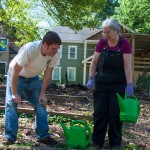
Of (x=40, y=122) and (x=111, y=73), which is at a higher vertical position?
(x=111, y=73)

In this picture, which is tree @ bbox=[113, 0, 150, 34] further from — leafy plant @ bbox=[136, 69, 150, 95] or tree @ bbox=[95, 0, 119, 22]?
leafy plant @ bbox=[136, 69, 150, 95]

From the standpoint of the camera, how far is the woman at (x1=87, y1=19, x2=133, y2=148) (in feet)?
14.5

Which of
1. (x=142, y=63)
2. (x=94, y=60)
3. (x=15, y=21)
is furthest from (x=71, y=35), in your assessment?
(x=94, y=60)

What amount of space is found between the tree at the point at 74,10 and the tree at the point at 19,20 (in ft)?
3.50

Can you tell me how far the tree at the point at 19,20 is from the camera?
15.1 metres

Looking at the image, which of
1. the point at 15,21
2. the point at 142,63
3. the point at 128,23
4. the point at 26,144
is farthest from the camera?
the point at 128,23

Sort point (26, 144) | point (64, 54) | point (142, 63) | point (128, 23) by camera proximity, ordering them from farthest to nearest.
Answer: point (128, 23), point (64, 54), point (142, 63), point (26, 144)

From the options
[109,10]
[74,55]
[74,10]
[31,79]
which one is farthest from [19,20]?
[109,10]

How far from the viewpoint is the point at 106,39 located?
14.8ft

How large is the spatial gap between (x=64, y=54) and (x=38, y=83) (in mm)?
30011

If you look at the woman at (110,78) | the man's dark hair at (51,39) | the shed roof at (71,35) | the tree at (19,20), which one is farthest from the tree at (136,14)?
the man's dark hair at (51,39)

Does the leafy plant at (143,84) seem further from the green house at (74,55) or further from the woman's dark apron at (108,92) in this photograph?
the green house at (74,55)

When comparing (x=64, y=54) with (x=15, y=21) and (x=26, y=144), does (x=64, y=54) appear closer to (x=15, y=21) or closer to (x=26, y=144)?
(x=15, y=21)

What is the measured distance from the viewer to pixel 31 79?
14.9 ft
